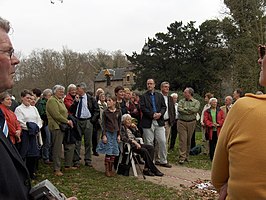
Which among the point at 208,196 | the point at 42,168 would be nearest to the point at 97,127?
the point at 42,168

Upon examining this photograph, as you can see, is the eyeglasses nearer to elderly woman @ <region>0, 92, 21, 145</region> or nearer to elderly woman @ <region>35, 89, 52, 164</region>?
elderly woman @ <region>0, 92, 21, 145</region>

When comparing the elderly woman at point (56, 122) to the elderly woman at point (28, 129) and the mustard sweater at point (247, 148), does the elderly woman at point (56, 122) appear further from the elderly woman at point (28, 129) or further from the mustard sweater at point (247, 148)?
the mustard sweater at point (247, 148)

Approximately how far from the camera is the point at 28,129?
7188 millimetres

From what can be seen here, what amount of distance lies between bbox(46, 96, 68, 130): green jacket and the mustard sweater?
21.1ft

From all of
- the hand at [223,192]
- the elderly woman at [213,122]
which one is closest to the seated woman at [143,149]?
the elderly woman at [213,122]

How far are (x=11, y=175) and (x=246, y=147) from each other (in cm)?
117

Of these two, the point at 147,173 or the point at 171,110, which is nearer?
the point at 147,173

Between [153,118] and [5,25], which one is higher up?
[5,25]

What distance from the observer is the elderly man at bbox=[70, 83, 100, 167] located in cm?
891

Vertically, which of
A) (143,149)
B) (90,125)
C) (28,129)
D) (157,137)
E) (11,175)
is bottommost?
(143,149)

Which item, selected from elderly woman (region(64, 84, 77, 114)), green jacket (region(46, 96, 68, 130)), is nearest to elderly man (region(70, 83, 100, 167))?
elderly woman (region(64, 84, 77, 114))

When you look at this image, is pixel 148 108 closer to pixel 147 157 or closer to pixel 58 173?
pixel 147 157

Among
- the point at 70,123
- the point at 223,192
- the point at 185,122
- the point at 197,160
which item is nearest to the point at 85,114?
the point at 70,123

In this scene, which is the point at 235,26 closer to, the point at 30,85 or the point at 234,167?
the point at 30,85
